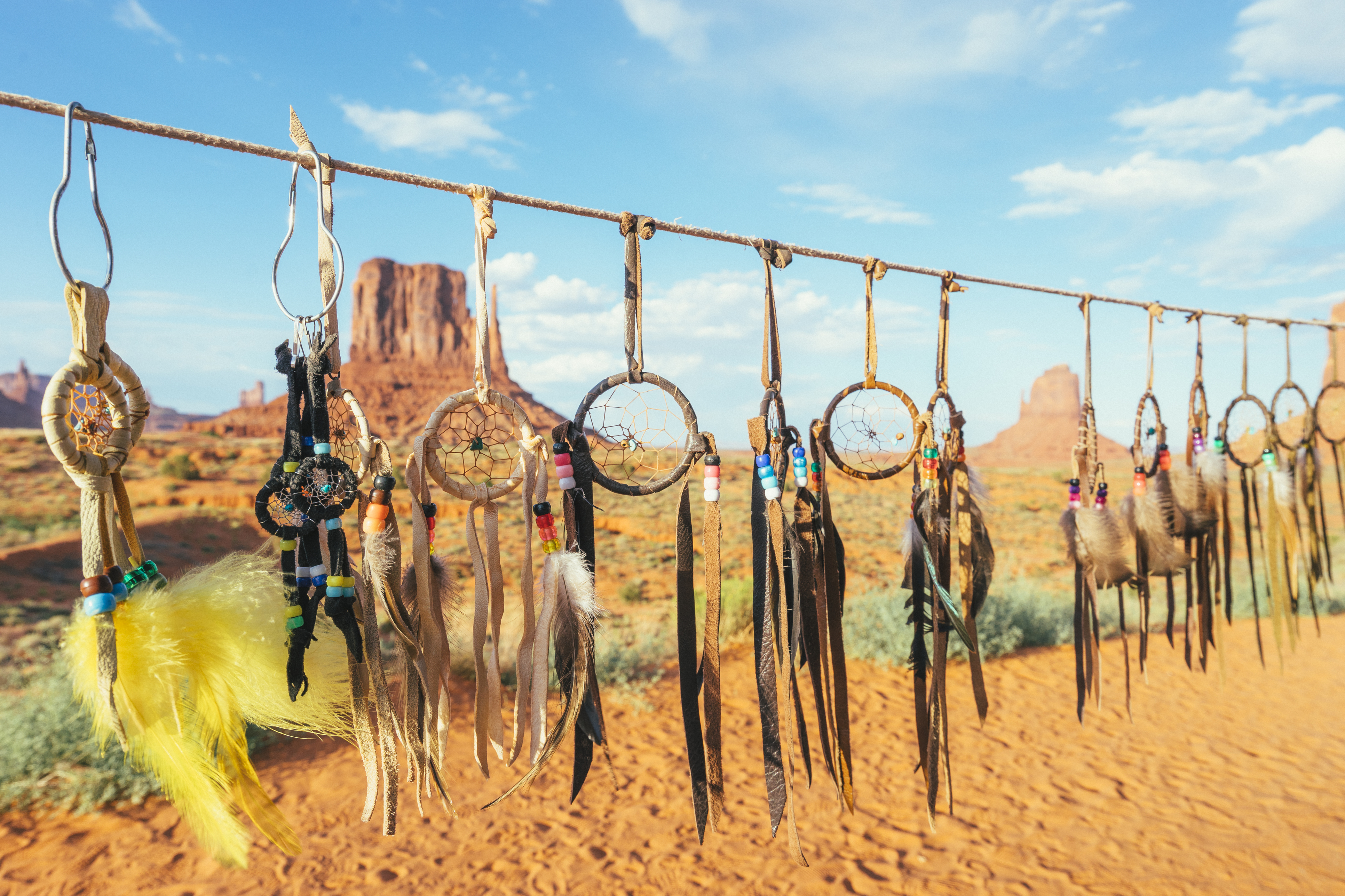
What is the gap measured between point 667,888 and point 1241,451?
212 inches

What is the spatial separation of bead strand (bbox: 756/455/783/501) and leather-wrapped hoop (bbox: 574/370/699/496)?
0.17m

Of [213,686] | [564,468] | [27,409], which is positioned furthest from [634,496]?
[27,409]

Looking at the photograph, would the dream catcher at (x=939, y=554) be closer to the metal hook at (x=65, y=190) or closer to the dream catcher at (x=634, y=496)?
the dream catcher at (x=634, y=496)

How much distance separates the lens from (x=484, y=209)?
1.48m

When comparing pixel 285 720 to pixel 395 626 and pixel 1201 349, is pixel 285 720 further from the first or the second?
pixel 1201 349

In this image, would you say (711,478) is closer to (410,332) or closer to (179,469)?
(179,469)

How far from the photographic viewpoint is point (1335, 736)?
5133mm

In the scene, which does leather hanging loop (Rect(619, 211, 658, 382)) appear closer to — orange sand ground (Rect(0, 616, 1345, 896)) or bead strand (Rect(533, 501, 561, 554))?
bead strand (Rect(533, 501, 561, 554))

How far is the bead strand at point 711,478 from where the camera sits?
1582 millimetres

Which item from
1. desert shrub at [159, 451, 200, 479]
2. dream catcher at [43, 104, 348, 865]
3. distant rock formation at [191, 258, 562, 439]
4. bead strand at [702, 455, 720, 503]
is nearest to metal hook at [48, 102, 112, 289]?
dream catcher at [43, 104, 348, 865]

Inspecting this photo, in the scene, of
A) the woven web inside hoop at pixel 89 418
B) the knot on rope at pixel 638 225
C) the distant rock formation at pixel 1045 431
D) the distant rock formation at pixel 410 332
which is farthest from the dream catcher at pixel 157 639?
the distant rock formation at pixel 1045 431

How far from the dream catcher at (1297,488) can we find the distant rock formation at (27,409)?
58.5 metres

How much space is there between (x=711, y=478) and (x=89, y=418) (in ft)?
3.70

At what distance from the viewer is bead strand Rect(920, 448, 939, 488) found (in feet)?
6.50
